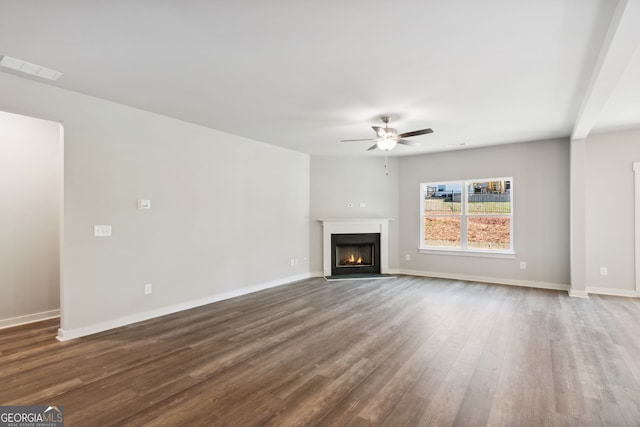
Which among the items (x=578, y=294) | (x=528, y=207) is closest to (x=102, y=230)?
(x=528, y=207)

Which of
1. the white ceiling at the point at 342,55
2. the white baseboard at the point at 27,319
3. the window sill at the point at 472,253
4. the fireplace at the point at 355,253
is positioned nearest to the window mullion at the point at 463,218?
the window sill at the point at 472,253

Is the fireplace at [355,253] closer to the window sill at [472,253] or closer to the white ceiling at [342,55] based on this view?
the window sill at [472,253]

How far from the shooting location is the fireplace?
23.1 ft

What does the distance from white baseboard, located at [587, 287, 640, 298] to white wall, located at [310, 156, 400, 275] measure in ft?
11.4

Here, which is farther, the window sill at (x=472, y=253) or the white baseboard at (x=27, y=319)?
the window sill at (x=472, y=253)

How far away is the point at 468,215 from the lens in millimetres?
6625

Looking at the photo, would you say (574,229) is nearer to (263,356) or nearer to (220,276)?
(263,356)

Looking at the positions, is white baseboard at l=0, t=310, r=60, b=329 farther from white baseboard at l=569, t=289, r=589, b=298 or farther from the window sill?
white baseboard at l=569, t=289, r=589, b=298

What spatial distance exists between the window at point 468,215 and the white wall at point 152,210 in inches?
132

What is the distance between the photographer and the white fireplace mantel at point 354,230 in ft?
22.7

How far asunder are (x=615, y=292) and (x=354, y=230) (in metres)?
4.59

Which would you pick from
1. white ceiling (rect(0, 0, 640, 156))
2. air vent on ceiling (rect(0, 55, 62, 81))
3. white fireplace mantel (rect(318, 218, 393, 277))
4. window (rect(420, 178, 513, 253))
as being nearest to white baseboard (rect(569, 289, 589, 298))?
window (rect(420, 178, 513, 253))

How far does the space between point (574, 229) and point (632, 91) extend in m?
2.48

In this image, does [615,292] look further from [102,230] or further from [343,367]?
[102,230]
